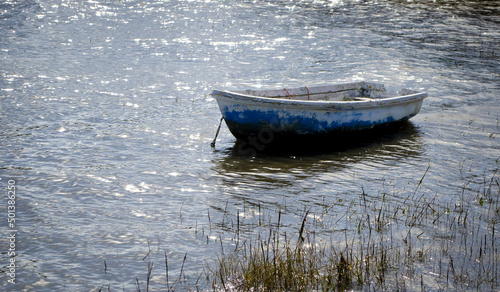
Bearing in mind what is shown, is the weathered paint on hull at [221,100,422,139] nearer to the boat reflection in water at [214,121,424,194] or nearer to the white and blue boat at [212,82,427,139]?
the white and blue boat at [212,82,427,139]

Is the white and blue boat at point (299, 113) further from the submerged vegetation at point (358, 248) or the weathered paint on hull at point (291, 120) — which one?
the submerged vegetation at point (358, 248)

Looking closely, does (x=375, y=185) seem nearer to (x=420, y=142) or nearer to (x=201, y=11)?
(x=420, y=142)

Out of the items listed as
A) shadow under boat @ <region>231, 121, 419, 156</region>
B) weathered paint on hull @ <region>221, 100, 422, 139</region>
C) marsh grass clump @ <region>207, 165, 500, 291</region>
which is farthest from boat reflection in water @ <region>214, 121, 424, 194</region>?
marsh grass clump @ <region>207, 165, 500, 291</region>

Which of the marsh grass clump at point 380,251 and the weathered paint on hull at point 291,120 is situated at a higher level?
the weathered paint on hull at point 291,120

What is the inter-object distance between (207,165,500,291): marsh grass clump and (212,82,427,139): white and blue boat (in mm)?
2770

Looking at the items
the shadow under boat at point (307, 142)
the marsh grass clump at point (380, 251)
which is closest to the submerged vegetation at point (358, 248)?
the marsh grass clump at point (380, 251)

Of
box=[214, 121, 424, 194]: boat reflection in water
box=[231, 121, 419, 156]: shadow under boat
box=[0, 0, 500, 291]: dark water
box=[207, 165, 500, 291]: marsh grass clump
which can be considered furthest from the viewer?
box=[231, 121, 419, 156]: shadow under boat

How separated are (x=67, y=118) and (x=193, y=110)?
2.89 meters

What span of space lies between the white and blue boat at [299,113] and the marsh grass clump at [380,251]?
2.77 metres

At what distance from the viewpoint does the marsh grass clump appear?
516 centimetres

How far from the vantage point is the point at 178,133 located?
35.7 feet

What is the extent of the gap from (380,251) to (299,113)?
453 cm

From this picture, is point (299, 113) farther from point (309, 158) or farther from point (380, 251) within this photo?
point (380, 251)

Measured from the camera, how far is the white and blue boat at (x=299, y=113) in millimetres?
9641
